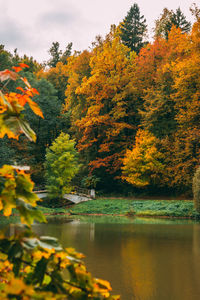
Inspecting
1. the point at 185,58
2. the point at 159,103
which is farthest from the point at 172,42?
the point at 159,103

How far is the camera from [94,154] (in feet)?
104

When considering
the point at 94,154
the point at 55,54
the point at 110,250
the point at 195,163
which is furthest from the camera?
the point at 55,54

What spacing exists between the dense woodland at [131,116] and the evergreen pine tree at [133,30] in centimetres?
291

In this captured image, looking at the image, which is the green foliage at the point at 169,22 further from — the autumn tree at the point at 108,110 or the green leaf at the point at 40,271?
the green leaf at the point at 40,271

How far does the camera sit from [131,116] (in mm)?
32062

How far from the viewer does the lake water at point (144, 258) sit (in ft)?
23.0

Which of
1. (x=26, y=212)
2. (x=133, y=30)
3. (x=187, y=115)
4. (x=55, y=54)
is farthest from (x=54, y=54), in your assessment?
(x=26, y=212)

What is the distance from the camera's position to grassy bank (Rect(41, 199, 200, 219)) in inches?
892

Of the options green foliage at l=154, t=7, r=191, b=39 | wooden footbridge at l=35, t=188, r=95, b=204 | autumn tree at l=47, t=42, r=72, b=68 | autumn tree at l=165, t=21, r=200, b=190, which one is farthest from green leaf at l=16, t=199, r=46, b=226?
autumn tree at l=47, t=42, r=72, b=68

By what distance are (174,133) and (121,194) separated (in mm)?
6582

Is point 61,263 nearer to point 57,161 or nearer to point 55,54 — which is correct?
point 57,161

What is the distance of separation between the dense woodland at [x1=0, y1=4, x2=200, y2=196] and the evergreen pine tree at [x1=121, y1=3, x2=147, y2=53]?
2915 mm

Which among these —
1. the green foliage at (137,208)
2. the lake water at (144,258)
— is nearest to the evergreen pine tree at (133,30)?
the green foliage at (137,208)

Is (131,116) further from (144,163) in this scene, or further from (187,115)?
(187,115)
